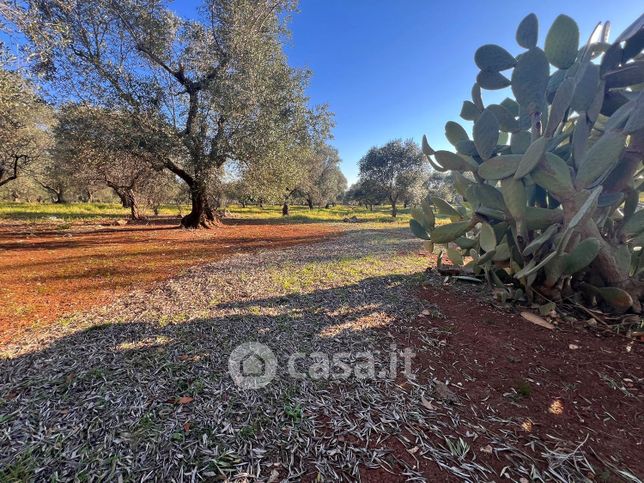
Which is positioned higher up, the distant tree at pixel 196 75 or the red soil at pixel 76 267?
the distant tree at pixel 196 75

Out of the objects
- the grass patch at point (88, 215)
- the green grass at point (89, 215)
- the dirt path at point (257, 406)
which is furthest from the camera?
the green grass at point (89, 215)

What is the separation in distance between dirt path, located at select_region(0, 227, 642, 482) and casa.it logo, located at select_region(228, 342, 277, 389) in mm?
43

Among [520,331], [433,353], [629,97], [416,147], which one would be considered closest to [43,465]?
[433,353]

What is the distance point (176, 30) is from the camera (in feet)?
33.2

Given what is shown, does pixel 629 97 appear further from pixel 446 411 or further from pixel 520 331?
pixel 446 411

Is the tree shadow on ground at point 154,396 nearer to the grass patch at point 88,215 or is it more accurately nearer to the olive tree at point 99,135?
the olive tree at point 99,135

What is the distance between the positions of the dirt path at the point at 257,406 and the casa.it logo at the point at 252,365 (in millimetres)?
43

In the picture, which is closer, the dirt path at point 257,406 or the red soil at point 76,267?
the dirt path at point 257,406

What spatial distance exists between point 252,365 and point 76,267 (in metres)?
5.96

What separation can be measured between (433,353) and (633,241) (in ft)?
9.43

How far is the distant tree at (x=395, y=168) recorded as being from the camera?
2653cm

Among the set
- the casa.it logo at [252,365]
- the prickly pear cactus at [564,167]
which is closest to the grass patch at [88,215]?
the casa.it logo at [252,365]

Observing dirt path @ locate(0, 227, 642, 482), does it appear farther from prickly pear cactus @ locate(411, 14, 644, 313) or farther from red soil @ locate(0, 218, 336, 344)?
prickly pear cactus @ locate(411, 14, 644, 313)

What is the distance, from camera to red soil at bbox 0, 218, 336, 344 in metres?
3.68
